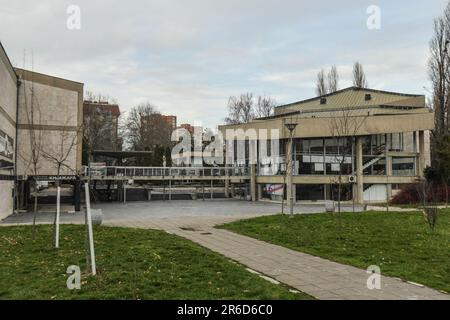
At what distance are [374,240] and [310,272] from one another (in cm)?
476

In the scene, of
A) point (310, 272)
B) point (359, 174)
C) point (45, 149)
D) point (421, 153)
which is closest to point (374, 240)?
point (310, 272)

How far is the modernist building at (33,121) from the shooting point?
23.9 metres

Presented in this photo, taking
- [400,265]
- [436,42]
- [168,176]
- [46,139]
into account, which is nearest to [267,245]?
[400,265]

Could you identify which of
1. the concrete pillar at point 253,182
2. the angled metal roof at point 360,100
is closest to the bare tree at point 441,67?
the angled metal roof at point 360,100

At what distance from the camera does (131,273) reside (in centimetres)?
761

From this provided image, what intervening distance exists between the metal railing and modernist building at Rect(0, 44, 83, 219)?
6.50 meters

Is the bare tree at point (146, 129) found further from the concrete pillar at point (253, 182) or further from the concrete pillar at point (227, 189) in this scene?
the concrete pillar at point (253, 182)

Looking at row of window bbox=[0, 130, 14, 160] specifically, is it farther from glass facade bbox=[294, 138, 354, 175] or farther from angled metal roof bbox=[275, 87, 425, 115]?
angled metal roof bbox=[275, 87, 425, 115]

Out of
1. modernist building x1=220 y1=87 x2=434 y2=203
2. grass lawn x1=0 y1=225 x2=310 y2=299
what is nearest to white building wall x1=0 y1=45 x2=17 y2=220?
grass lawn x1=0 y1=225 x2=310 y2=299

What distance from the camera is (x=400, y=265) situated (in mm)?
8828

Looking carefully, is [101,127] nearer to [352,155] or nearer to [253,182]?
[253,182]

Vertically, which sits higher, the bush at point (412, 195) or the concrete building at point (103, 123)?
the concrete building at point (103, 123)

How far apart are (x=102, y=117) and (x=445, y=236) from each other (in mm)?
55588

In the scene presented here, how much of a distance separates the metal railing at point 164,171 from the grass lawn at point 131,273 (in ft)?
90.1
